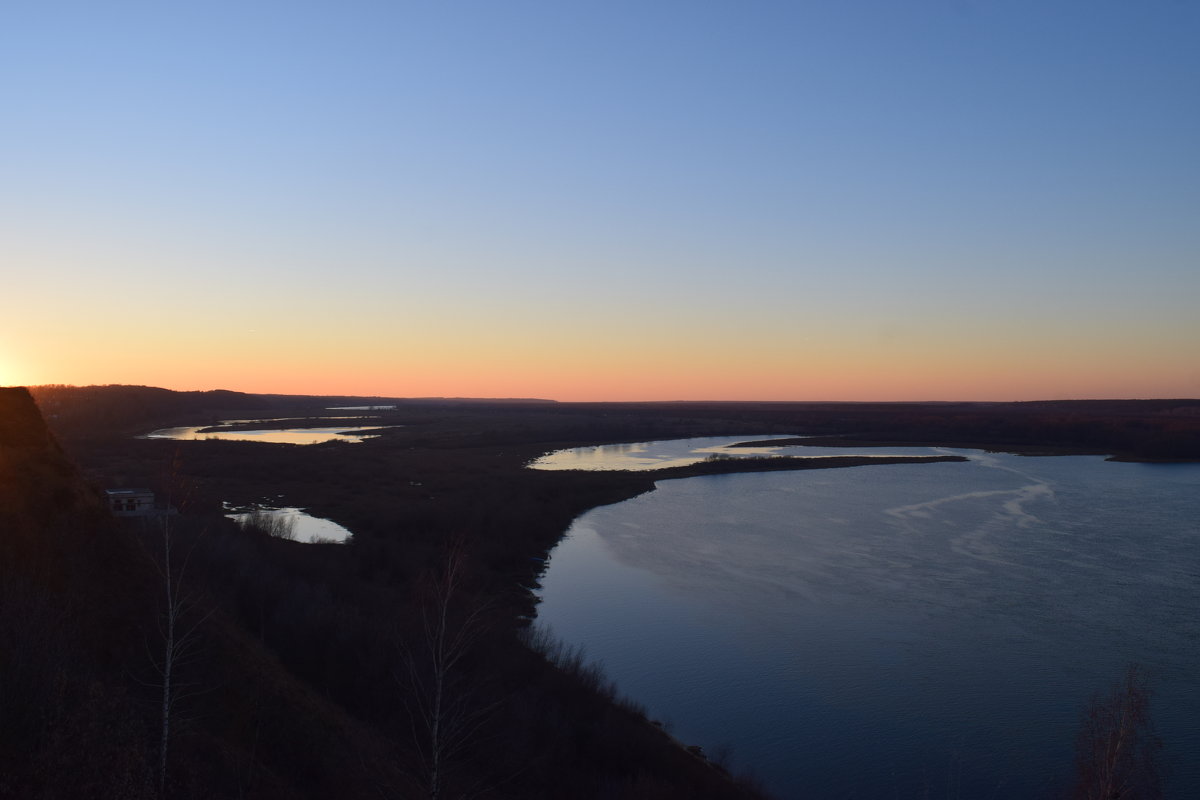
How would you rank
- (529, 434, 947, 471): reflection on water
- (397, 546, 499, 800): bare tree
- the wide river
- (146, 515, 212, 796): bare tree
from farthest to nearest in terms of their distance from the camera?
(529, 434, 947, 471): reflection on water
the wide river
(397, 546, 499, 800): bare tree
(146, 515, 212, 796): bare tree

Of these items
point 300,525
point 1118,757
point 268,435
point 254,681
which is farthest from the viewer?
point 268,435

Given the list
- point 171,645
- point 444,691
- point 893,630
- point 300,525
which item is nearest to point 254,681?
point 444,691

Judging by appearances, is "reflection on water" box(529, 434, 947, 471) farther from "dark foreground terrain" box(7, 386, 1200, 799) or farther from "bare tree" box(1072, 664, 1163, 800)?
"bare tree" box(1072, 664, 1163, 800)

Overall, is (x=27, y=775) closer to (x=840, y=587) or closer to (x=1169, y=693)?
(x=1169, y=693)

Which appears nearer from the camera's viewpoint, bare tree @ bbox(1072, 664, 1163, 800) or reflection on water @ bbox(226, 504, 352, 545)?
bare tree @ bbox(1072, 664, 1163, 800)

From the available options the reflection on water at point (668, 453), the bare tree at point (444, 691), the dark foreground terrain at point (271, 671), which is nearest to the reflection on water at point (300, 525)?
the dark foreground terrain at point (271, 671)

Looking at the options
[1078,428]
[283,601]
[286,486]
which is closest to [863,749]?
[283,601]

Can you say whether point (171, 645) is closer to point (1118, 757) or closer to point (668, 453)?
point (1118, 757)

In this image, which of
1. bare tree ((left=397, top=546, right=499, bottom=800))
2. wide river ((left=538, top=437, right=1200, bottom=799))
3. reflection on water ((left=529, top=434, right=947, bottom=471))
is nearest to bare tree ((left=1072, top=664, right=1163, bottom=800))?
wide river ((left=538, top=437, right=1200, bottom=799))
